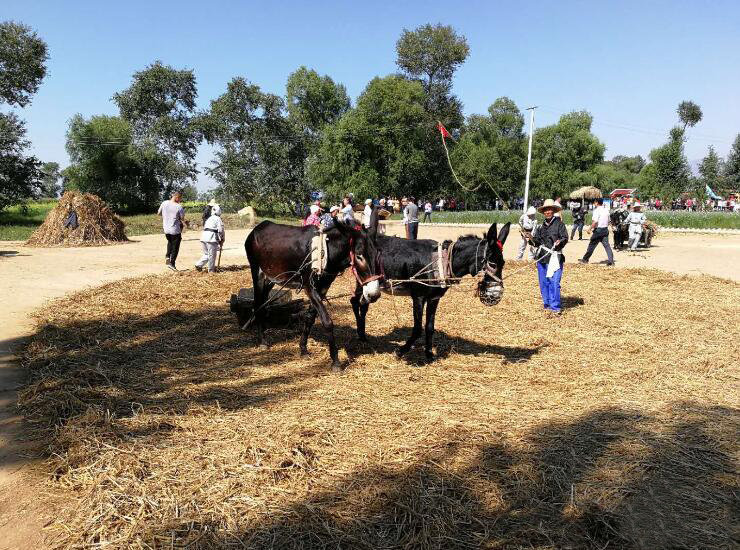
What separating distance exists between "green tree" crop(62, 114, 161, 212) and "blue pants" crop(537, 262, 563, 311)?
4950 centimetres

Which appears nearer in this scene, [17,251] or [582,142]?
[17,251]

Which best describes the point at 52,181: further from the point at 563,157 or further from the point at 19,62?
the point at 563,157

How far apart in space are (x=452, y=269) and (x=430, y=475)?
134 inches

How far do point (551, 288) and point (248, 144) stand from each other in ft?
157

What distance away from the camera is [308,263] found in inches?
269

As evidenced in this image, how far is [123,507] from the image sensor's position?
11.3 ft

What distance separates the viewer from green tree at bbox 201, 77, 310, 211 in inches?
2020

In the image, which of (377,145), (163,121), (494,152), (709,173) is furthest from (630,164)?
(163,121)

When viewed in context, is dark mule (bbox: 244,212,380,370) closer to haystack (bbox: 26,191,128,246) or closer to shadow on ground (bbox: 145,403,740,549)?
shadow on ground (bbox: 145,403,740,549)

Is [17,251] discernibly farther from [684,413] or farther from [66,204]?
[684,413]

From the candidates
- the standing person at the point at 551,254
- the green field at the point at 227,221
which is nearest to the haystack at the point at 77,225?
the green field at the point at 227,221

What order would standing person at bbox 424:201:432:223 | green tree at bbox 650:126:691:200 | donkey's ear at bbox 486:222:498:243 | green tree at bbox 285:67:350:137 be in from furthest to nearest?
green tree at bbox 285:67:350:137 < green tree at bbox 650:126:691:200 < standing person at bbox 424:201:432:223 < donkey's ear at bbox 486:222:498:243

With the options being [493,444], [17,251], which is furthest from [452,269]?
[17,251]

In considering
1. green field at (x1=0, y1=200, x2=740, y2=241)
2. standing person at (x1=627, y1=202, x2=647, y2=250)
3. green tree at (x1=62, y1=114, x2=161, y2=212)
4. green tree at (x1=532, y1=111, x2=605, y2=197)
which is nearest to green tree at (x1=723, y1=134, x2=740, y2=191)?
green tree at (x1=532, y1=111, x2=605, y2=197)
